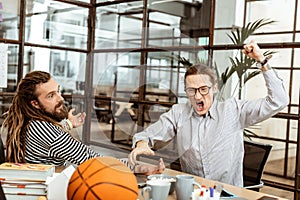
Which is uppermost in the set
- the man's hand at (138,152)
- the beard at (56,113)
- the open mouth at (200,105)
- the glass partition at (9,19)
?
the glass partition at (9,19)

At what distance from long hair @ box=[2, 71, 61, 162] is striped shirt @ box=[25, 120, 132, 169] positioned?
0.03 meters

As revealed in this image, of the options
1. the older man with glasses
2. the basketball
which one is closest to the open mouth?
the older man with glasses

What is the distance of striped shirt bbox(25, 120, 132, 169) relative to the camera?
5.66 ft

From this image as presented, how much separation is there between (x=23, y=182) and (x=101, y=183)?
0.38 meters

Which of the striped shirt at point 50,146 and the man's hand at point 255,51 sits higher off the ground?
the man's hand at point 255,51

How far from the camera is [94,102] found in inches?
165

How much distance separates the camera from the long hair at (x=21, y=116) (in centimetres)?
171

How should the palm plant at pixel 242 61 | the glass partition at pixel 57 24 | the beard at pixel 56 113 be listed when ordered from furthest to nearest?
the glass partition at pixel 57 24 < the palm plant at pixel 242 61 < the beard at pixel 56 113

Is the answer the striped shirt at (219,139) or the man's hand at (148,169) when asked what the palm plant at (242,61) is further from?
the man's hand at (148,169)

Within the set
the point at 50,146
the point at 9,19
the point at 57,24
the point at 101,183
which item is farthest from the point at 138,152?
the point at 57,24

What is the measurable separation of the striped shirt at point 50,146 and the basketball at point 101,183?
0.66 m

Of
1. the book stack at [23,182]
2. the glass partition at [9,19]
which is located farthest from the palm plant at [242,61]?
the book stack at [23,182]

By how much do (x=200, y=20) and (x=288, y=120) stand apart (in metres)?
1.57

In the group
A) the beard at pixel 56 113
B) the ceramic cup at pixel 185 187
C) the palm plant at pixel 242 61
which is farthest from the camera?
the palm plant at pixel 242 61
